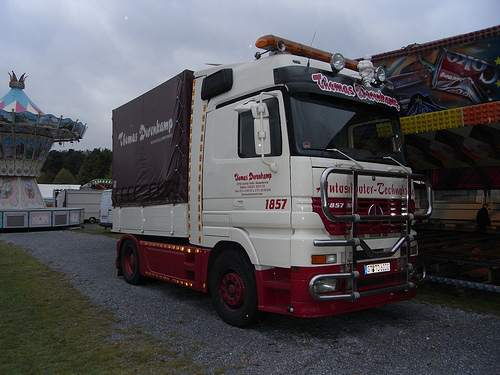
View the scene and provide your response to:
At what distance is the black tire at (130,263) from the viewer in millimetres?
A: 8258

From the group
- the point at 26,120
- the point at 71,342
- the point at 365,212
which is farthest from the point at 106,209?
the point at 365,212

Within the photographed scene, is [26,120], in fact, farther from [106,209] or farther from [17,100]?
[106,209]

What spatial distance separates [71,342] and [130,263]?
376 centimetres

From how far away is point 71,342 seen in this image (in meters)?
5.00

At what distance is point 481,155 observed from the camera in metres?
8.69

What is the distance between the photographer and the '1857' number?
4.74 metres

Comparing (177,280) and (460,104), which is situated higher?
(460,104)

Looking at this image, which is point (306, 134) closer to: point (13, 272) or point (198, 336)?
point (198, 336)

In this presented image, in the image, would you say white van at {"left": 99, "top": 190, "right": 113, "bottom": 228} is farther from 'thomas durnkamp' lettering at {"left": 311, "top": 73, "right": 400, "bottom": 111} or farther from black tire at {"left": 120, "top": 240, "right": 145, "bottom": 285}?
'thomas durnkamp' lettering at {"left": 311, "top": 73, "right": 400, "bottom": 111}

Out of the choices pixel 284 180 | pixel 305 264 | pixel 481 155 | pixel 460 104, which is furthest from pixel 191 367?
pixel 481 155

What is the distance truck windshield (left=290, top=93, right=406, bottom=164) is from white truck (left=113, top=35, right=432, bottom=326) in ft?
0.05

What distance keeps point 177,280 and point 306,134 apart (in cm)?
334

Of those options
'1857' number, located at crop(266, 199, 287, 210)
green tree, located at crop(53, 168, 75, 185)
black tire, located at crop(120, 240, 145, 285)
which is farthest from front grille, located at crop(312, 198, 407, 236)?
green tree, located at crop(53, 168, 75, 185)

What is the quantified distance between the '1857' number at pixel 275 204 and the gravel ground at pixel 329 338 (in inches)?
63.0
